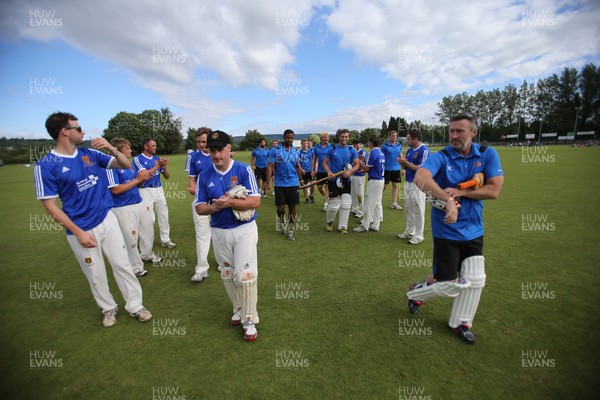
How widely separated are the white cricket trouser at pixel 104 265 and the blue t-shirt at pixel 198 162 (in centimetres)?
182

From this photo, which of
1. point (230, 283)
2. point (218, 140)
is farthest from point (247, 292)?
point (218, 140)

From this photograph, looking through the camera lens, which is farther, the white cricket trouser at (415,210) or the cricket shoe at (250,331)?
the white cricket trouser at (415,210)

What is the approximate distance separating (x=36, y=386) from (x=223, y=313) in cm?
212

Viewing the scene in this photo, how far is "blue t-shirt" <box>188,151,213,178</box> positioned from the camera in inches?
208

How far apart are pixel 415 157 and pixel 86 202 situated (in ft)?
22.3

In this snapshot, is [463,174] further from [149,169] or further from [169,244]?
[169,244]

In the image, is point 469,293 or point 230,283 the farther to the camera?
point 230,283

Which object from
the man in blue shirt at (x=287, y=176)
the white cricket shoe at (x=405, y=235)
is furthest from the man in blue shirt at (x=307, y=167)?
the white cricket shoe at (x=405, y=235)

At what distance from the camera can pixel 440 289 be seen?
3422 millimetres

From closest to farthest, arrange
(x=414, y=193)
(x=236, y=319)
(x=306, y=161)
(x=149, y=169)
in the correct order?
(x=236, y=319), (x=149, y=169), (x=414, y=193), (x=306, y=161)

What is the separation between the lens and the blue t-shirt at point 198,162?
527 centimetres

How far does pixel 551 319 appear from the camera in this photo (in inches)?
148

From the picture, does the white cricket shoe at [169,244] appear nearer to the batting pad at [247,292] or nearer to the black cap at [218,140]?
the batting pad at [247,292]

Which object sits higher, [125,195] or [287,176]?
[287,176]
